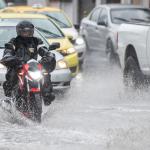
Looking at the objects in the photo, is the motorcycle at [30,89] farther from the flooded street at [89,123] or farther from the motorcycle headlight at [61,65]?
the motorcycle headlight at [61,65]

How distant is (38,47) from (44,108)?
1301 mm

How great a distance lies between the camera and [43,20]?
1647 centimetres

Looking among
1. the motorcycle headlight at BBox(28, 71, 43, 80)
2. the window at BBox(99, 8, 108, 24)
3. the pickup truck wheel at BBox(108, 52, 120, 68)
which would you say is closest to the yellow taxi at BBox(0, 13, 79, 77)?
the pickup truck wheel at BBox(108, 52, 120, 68)

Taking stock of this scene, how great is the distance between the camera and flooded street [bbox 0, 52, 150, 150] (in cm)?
882

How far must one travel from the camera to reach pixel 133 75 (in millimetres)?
14609

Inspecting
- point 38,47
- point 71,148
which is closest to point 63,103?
point 38,47

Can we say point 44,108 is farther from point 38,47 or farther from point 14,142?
point 14,142

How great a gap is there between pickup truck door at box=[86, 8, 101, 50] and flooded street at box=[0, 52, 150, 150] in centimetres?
631

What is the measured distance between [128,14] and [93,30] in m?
1.77

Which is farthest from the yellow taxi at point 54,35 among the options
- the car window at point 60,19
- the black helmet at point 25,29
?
the black helmet at point 25,29

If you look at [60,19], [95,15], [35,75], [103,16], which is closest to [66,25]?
[60,19]

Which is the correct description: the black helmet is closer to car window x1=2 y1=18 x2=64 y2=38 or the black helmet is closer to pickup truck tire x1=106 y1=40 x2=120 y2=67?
car window x1=2 y1=18 x2=64 y2=38

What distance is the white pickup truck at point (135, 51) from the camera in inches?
536

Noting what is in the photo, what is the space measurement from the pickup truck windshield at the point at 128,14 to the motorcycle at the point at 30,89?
1023cm
